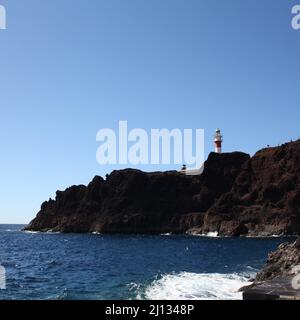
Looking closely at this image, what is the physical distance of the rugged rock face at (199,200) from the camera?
12344 centimetres

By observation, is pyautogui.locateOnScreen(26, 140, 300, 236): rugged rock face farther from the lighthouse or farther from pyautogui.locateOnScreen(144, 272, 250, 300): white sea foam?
pyautogui.locateOnScreen(144, 272, 250, 300): white sea foam

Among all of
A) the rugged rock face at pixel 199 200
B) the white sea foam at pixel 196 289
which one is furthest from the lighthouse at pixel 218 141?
the white sea foam at pixel 196 289

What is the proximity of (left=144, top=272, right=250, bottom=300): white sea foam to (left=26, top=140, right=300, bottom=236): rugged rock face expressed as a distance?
90.8 m

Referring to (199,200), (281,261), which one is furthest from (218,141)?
(281,261)

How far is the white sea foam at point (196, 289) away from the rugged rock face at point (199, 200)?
9077cm

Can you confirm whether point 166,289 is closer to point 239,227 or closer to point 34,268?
point 34,268

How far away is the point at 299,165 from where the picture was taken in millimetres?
132125

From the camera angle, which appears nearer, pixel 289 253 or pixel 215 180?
pixel 289 253

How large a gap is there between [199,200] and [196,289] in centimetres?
12197

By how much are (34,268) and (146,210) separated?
353ft

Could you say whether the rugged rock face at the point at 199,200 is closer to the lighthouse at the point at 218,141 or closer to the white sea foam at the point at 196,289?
the lighthouse at the point at 218,141

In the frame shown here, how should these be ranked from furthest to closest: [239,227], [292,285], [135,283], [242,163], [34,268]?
[242,163] → [239,227] → [34,268] → [135,283] → [292,285]
